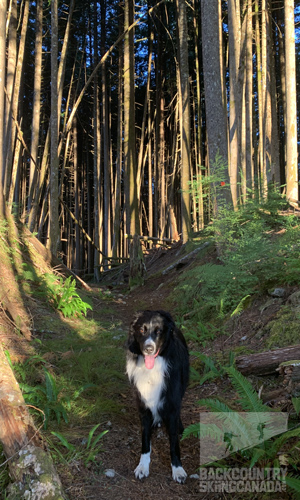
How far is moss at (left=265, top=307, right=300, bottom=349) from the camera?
13.3 feet

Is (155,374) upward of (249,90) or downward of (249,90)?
downward

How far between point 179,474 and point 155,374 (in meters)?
0.73

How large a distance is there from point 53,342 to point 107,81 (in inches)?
772

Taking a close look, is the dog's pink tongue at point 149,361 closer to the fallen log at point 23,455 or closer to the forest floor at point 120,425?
the forest floor at point 120,425

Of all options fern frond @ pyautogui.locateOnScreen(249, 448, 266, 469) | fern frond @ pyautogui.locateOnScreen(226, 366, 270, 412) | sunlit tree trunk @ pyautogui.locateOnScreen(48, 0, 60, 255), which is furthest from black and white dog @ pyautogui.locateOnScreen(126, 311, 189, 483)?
sunlit tree trunk @ pyautogui.locateOnScreen(48, 0, 60, 255)

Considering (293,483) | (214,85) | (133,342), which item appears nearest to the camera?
(293,483)

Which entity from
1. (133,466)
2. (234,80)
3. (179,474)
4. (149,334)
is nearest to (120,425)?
(133,466)

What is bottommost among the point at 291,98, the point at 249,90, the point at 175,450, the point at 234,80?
the point at 175,450

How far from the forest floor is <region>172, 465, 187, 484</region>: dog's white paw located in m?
0.04

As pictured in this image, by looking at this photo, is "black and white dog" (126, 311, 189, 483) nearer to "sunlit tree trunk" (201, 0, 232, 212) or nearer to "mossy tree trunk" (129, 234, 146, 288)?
"sunlit tree trunk" (201, 0, 232, 212)

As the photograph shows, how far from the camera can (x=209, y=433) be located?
2.72 meters

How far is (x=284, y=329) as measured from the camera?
13.9ft

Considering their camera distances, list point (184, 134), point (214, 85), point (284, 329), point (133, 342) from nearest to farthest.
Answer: point (133, 342) → point (284, 329) → point (214, 85) → point (184, 134)

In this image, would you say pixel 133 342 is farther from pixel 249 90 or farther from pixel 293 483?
pixel 249 90
